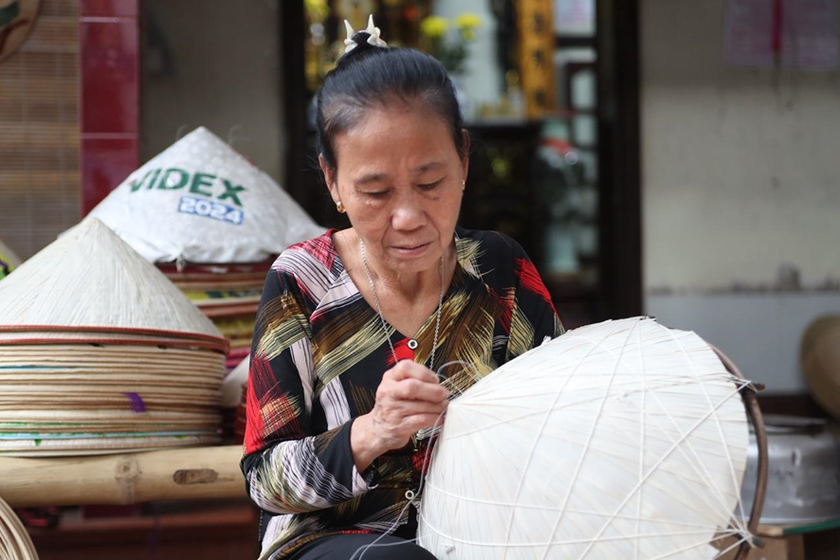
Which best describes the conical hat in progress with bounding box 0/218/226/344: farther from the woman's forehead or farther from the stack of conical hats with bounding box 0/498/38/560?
the woman's forehead

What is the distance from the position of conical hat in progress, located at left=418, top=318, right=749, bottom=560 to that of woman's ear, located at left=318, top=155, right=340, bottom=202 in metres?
0.44

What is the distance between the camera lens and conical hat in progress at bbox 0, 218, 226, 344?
185 centimetres

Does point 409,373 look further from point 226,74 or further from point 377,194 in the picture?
point 226,74

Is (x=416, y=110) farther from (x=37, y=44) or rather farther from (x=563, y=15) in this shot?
(x=563, y=15)

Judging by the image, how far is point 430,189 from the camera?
1.39 metres

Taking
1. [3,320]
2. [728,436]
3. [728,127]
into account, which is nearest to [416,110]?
[728,436]

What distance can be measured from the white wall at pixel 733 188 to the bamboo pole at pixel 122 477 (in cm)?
281

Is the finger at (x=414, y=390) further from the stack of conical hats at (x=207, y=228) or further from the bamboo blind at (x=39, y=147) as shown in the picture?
the bamboo blind at (x=39, y=147)

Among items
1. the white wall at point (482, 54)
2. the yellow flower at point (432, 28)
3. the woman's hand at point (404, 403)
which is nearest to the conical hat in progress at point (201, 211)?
the woman's hand at point (404, 403)

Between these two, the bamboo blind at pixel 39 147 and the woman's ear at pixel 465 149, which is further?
the bamboo blind at pixel 39 147

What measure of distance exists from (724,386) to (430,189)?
51 centimetres

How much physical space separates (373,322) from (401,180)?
0.28m

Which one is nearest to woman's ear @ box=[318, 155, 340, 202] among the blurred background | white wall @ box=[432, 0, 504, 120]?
the blurred background

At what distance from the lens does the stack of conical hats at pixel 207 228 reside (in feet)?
7.94
